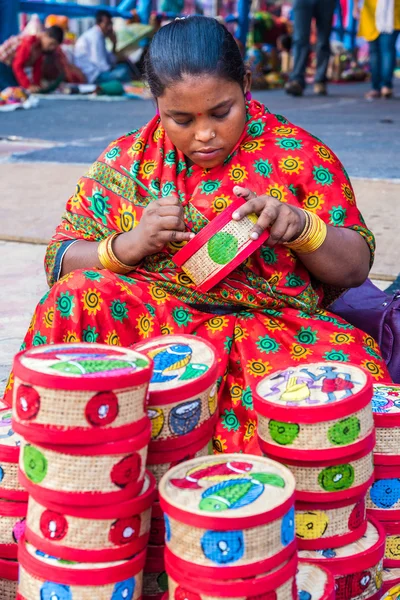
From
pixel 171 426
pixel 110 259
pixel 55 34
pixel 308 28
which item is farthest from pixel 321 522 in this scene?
pixel 55 34

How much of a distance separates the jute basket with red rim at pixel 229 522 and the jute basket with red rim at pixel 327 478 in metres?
0.13

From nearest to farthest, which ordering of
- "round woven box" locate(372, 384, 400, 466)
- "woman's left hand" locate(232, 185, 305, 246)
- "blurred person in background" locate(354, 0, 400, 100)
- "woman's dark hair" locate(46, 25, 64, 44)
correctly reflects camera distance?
→ "round woven box" locate(372, 384, 400, 466)
"woman's left hand" locate(232, 185, 305, 246)
"blurred person in background" locate(354, 0, 400, 100)
"woman's dark hair" locate(46, 25, 64, 44)

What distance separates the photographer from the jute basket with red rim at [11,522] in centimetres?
180

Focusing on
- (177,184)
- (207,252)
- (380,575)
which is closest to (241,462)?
(380,575)

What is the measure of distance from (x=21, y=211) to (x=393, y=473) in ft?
12.5

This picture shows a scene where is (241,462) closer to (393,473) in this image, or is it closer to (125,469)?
(125,469)

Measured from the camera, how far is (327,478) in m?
1.74

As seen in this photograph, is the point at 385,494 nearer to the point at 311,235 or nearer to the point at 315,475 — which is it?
the point at 315,475

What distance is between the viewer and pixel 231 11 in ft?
79.8

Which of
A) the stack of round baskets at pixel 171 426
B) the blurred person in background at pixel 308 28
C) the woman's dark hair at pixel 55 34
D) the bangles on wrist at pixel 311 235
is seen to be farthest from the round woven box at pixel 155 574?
the woman's dark hair at pixel 55 34

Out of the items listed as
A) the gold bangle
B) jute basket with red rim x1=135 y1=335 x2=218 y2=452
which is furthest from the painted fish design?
the gold bangle

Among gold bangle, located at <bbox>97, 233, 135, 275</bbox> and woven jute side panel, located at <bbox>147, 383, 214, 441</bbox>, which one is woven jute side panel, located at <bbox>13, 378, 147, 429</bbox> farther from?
gold bangle, located at <bbox>97, 233, 135, 275</bbox>

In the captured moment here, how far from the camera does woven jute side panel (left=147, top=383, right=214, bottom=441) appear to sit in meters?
1.73

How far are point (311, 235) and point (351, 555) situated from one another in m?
0.89
